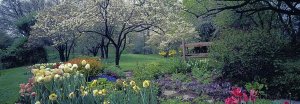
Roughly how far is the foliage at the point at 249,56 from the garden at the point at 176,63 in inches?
1.2

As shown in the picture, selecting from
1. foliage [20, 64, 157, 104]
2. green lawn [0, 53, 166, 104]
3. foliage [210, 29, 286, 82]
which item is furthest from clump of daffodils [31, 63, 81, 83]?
foliage [210, 29, 286, 82]

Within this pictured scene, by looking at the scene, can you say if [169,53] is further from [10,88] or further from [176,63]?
[10,88]

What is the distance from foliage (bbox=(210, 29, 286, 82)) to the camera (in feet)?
34.5

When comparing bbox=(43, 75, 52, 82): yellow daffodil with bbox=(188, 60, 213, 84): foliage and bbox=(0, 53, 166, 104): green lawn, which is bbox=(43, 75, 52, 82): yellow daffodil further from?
bbox=(188, 60, 213, 84): foliage

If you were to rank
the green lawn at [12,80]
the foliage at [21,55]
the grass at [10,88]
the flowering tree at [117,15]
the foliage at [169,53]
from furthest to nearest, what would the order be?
1. the foliage at [169,53]
2. the foliage at [21,55]
3. the flowering tree at [117,15]
4. the green lawn at [12,80]
5. the grass at [10,88]

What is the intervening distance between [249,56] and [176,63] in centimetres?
588

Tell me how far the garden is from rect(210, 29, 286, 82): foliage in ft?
0.10

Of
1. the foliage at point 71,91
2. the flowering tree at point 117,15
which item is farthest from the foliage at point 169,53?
the foliage at point 71,91

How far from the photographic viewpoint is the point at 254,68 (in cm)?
1054

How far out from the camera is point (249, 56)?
1066 cm

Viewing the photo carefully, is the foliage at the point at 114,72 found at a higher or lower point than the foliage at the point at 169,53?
lower

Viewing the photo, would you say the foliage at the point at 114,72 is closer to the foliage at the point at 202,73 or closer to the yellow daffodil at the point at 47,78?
the foliage at the point at 202,73

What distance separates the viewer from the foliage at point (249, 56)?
10.5 m

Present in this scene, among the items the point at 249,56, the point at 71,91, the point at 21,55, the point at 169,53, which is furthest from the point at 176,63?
the point at 21,55
